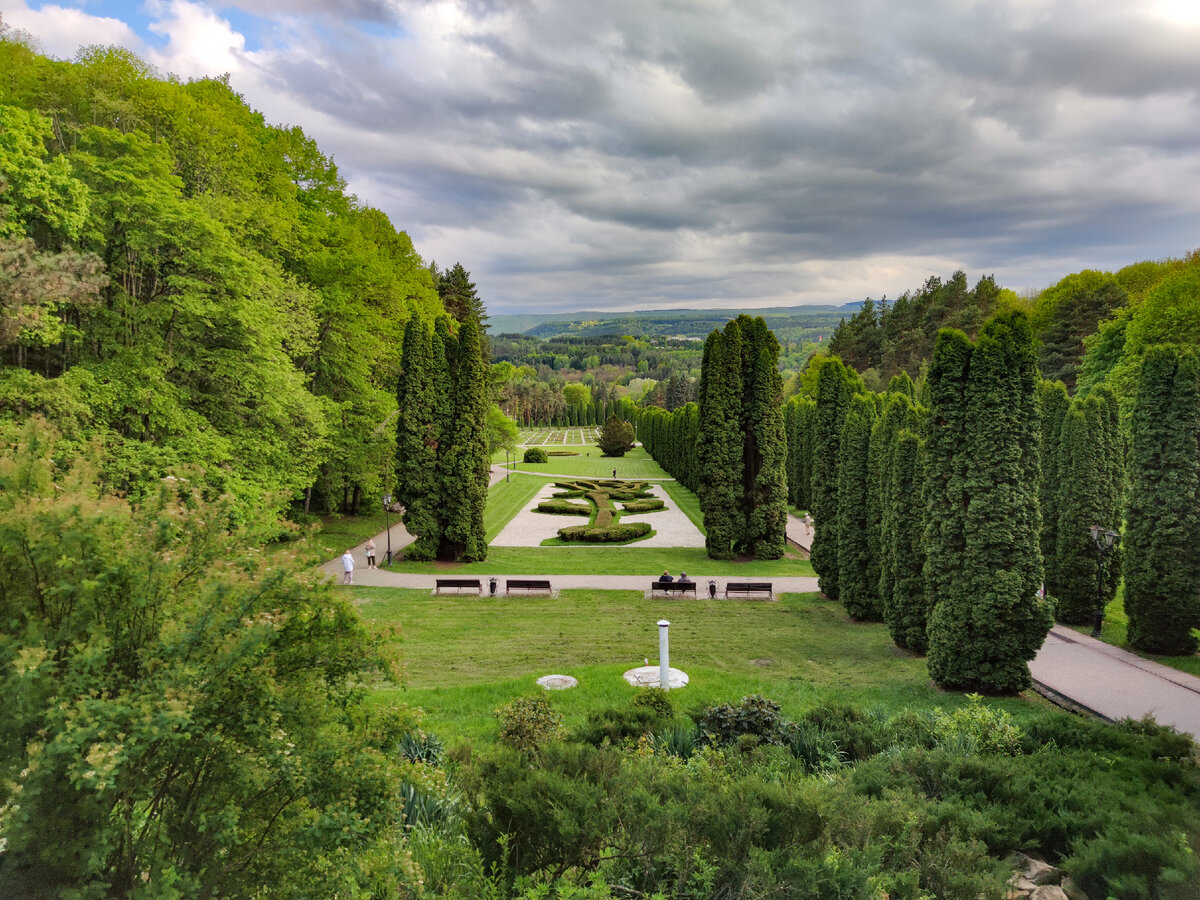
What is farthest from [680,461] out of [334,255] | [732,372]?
[334,255]

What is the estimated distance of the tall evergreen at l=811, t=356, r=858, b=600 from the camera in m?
18.0

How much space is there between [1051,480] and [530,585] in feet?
48.7

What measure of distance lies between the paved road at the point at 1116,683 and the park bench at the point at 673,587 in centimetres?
818

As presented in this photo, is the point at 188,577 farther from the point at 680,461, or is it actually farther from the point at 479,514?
the point at 680,461

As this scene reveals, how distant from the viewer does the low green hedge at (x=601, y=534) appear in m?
25.7

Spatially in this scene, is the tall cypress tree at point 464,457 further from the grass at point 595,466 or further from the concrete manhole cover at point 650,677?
the grass at point 595,466

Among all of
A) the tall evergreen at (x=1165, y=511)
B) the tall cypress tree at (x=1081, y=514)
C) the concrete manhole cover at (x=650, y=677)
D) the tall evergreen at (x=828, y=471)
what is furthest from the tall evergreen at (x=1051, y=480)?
the concrete manhole cover at (x=650, y=677)

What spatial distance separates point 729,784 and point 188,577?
4.90 m

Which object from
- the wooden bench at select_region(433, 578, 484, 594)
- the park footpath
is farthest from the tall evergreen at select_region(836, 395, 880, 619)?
the wooden bench at select_region(433, 578, 484, 594)

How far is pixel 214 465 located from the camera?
1463 centimetres

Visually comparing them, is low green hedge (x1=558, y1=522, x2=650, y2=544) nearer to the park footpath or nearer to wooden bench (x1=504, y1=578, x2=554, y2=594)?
wooden bench (x1=504, y1=578, x2=554, y2=594)

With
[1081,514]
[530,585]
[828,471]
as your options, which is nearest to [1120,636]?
[1081,514]

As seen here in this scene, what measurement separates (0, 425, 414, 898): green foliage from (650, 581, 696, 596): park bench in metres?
14.3

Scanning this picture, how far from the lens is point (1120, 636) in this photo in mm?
14938
